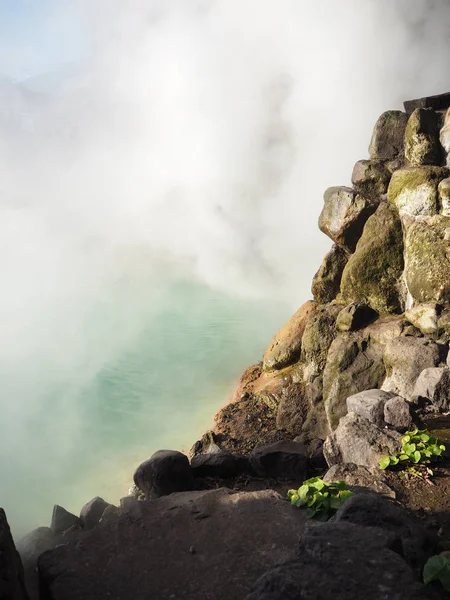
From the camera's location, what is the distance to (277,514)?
4824 millimetres

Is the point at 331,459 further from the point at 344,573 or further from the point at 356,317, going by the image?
the point at 356,317

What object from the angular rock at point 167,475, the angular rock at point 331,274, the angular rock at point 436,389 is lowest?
the angular rock at point 436,389

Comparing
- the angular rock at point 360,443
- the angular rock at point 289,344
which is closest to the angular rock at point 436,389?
the angular rock at point 360,443

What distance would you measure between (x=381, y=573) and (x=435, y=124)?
12199 mm

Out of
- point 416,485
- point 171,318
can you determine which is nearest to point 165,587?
point 416,485

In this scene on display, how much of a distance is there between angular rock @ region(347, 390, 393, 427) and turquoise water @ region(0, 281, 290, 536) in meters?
7.79

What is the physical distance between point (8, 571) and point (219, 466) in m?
4.31

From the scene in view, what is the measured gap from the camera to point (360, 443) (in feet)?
20.3

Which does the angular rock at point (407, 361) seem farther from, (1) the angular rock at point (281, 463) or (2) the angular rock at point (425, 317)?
(1) the angular rock at point (281, 463)

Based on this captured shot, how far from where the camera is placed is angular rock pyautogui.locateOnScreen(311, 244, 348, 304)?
13.7 m

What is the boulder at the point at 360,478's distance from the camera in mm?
5301

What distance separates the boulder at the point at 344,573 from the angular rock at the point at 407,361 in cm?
696

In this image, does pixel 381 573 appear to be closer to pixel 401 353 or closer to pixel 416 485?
pixel 416 485

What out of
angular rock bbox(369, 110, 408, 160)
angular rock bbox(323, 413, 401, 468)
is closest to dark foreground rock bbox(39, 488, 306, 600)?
angular rock bbox(323, 413, 401, 468)
